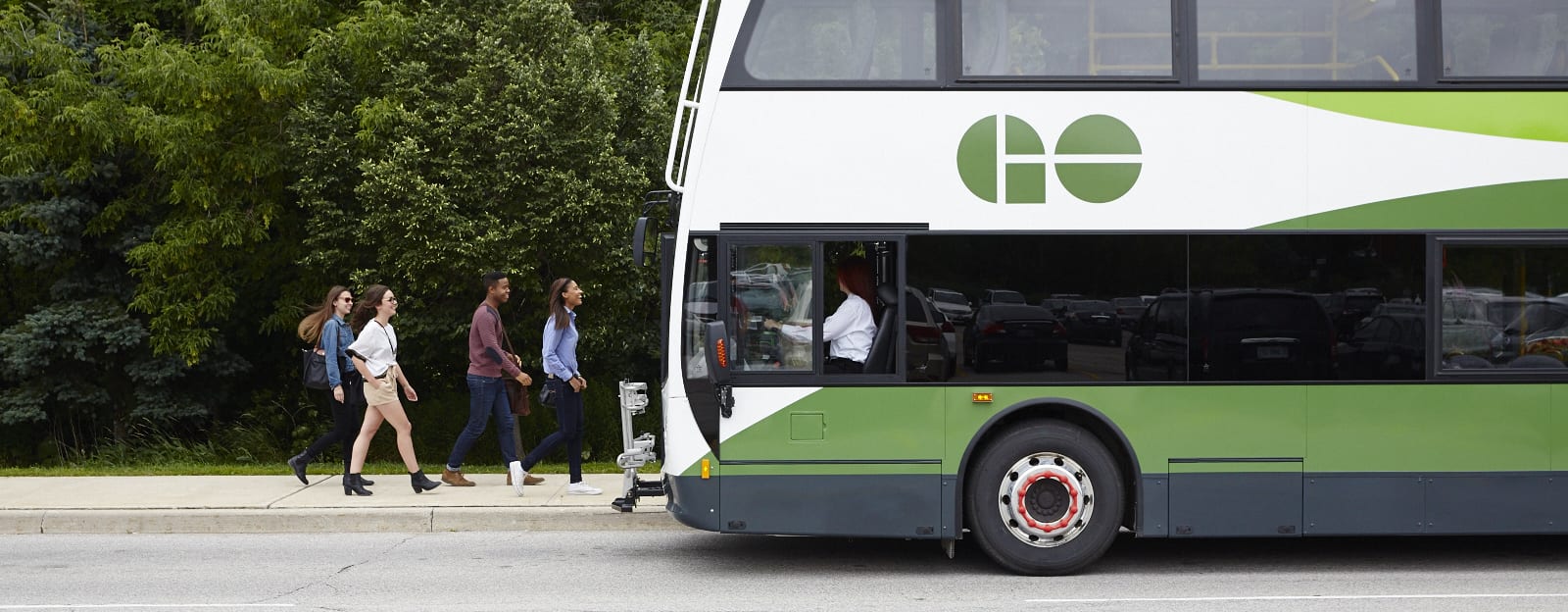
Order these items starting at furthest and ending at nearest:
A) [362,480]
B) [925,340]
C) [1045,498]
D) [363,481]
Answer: [363,481] → [362,480] → [1045,498] → [925,340]

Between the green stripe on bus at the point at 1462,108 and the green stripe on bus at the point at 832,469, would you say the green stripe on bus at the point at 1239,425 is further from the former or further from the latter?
the green stripe on bus at the point at 1462,108

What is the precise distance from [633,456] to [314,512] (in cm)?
276

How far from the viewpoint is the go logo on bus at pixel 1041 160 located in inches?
324

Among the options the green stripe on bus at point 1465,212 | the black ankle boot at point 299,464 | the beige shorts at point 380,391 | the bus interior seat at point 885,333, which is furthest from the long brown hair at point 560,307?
the green stripe on bus at point 1465,212

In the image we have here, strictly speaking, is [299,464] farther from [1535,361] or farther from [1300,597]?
[1535,361]

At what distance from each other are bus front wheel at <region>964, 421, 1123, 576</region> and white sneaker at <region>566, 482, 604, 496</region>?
3873 mm

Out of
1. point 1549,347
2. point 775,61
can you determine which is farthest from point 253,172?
point 1549,347

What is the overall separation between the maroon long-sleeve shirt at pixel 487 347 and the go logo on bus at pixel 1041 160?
462 cm

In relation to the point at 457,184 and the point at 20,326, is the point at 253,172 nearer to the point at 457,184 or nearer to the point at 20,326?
the point at 457,184

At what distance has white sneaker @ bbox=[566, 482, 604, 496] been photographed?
36.8 feet

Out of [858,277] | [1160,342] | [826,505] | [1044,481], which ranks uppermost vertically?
[858,277]

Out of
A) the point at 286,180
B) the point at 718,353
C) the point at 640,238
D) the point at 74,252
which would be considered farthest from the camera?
the point at 74,252

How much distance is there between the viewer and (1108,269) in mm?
8188

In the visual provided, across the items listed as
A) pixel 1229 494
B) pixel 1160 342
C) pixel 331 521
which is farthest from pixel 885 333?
pixel 331 521
